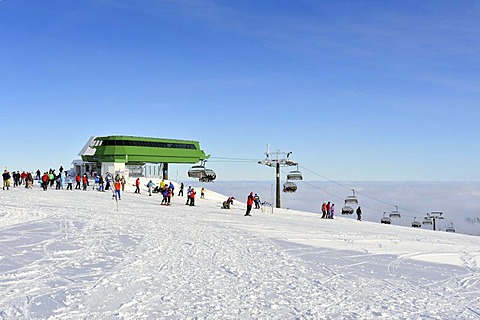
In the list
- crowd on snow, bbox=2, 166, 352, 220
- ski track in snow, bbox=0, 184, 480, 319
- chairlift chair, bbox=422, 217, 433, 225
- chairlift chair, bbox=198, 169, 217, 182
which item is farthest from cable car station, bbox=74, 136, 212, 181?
ski track in snow, bbox=0, 184, 480, 319

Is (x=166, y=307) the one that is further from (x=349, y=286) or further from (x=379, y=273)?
(x=379, y=273)

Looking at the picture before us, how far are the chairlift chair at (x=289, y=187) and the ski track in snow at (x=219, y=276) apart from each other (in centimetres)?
2548

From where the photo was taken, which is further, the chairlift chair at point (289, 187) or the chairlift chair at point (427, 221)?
the chairlift chair at point (427, 221)

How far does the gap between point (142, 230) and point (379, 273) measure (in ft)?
28.7

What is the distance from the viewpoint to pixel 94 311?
6664 mm

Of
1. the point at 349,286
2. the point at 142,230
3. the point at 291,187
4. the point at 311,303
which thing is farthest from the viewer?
the point at 291,187

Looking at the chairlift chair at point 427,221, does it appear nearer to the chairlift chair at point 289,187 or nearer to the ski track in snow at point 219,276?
the chairlift chair at point 289,187

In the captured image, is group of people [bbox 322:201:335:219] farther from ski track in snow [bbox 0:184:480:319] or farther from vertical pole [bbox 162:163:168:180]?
vertical pole [bbox 162:163:168:180]

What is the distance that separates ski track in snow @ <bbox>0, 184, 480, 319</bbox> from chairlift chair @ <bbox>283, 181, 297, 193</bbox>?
25.5 meters

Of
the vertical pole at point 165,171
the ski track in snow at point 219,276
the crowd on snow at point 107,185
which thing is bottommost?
the ski track in snow at point 219,276

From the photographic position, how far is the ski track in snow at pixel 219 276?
273 inches

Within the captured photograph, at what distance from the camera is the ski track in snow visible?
695 centimetres

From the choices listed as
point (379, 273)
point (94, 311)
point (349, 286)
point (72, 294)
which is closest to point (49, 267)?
point (72, 294)

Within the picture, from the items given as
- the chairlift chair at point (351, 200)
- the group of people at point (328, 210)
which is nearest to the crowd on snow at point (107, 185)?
the group of people at point (328, 210)
